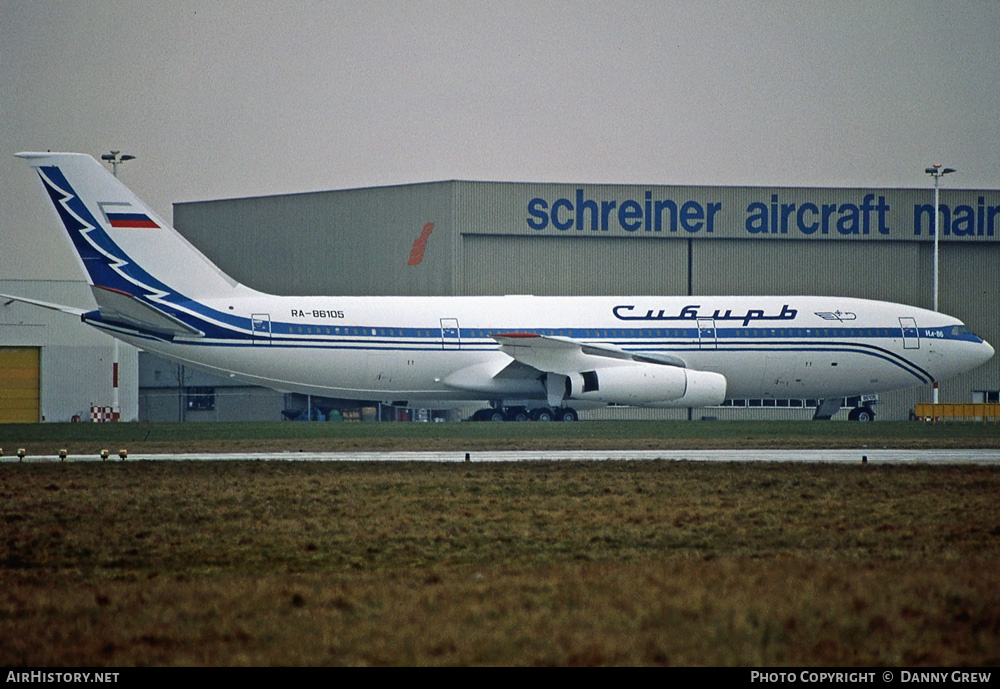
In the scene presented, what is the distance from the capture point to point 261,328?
129 feet

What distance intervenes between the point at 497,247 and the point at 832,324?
17439mm

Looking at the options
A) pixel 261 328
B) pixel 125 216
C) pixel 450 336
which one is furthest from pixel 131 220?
pixel 450 336

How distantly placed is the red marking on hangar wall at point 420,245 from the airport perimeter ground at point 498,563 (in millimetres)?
30896

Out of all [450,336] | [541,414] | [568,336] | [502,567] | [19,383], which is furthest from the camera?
[19,383]

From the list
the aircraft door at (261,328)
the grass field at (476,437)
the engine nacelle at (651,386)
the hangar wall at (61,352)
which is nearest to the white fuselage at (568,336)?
the aircraft door at (261,328)

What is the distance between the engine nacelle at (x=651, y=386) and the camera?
39.8 m

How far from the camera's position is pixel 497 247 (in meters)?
54.4

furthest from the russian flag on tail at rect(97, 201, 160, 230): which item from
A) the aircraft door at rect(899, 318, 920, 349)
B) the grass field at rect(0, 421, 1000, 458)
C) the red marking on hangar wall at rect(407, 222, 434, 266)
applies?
the aircraft door at rect(899, 318, 920, 349)

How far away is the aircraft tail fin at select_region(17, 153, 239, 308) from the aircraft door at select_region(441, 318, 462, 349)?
845 cm

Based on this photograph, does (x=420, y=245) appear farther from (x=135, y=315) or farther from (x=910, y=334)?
(x=910, y=334)

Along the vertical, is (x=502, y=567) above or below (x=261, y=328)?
below

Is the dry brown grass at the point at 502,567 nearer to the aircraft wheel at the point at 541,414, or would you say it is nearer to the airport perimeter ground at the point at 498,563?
the airport perimeter ground at the point at 498,563

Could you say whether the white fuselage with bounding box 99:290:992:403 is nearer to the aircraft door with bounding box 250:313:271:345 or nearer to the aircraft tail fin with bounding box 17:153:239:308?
the aircraft door with bounding box 250:313:271:345

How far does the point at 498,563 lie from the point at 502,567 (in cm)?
39
